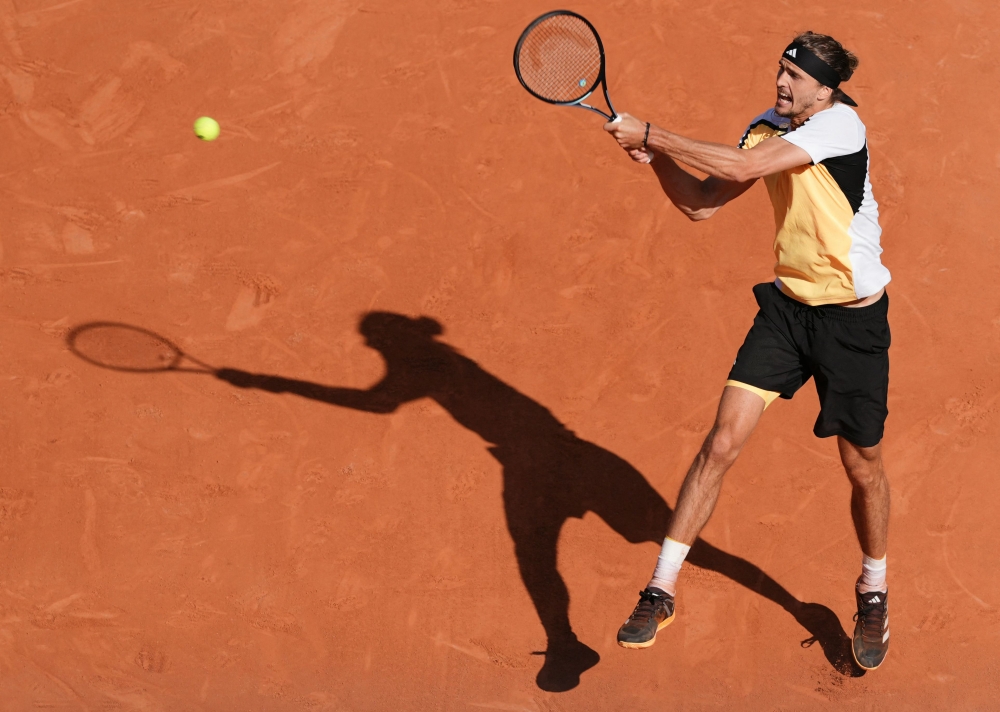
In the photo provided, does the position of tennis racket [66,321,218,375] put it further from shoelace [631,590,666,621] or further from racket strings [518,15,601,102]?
shoelace [631,590,666,621]

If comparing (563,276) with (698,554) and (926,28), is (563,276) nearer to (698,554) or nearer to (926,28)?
(698,554)

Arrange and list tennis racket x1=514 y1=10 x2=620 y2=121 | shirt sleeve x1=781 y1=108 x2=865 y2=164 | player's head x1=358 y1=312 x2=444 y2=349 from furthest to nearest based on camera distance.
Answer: player's head x1=358 y1=312 x2=444 y2=349
tennis racket x1=514 y1=10 x2=620 y2=121
shirt sleeve x1=781 y1=108 x2=865 y2=164

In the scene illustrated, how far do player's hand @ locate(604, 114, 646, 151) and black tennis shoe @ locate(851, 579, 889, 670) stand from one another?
8.47 feet

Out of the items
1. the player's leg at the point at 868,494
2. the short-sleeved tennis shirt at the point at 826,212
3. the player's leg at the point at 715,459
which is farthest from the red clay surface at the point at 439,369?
the short-sleeved tennis shirt at the point at 826,212

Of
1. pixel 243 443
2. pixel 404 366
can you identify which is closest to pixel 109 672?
pixel 243 443

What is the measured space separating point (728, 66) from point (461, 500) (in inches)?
144

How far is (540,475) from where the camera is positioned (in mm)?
5973

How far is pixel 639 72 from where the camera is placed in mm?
7418

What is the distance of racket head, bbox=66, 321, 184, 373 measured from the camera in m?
6.36

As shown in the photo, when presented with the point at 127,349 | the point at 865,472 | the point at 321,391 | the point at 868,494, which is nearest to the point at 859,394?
the point at 865,472

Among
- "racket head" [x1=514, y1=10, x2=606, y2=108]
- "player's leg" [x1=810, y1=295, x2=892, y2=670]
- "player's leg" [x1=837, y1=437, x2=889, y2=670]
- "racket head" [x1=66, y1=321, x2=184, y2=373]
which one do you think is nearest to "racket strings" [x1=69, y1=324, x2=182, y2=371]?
"racket head" [x1=66, y1=321, x2=184, y2=373]

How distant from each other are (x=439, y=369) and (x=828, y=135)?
9.39 feet

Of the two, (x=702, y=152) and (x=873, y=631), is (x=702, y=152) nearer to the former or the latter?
(x=702, y=152)

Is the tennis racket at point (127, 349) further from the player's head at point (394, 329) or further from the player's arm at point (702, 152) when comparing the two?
the player's arm at point (702, 152)
